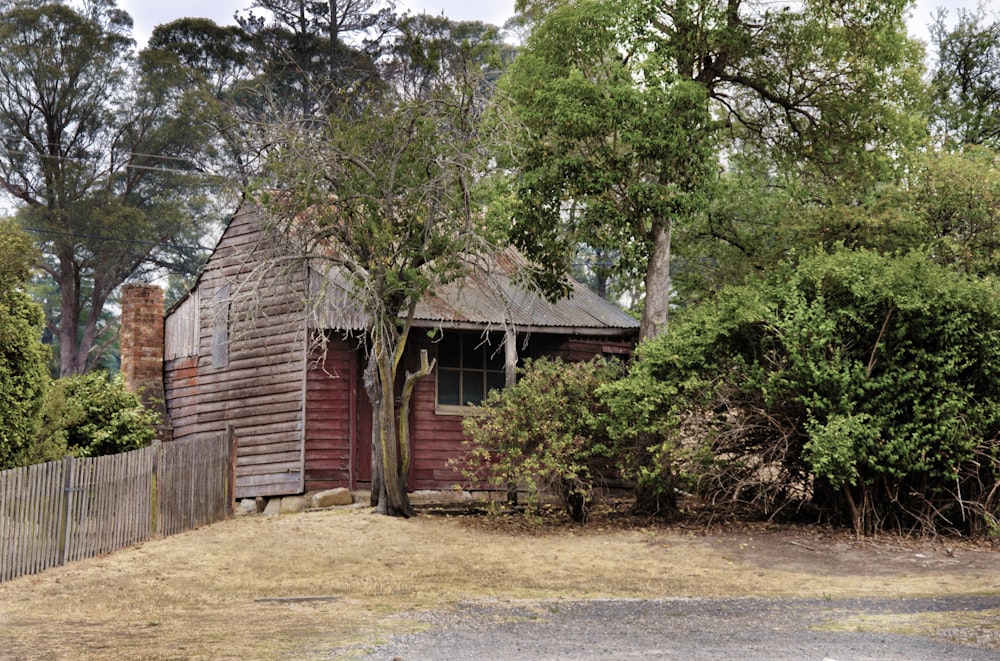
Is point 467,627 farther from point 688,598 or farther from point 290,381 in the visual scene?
point 290,381

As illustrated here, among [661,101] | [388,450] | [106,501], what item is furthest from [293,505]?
[661,101]

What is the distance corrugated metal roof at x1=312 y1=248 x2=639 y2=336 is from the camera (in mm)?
19641

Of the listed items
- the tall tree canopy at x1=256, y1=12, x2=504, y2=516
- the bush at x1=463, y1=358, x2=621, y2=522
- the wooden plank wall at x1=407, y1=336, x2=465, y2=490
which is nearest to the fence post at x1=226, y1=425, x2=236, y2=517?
the tall tree canopy at x1=256, y1=12, x2=504, y2=516

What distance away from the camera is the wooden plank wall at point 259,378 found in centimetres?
2044

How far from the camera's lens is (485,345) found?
22016 millimetres

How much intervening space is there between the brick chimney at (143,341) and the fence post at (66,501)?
9.27 m

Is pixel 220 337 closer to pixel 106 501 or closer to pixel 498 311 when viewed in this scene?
pixel 498 311

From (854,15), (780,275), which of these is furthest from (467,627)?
(854,15)

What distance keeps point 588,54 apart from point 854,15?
16.3 feet

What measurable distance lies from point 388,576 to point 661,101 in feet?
30.1

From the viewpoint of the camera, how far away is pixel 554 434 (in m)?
17.5

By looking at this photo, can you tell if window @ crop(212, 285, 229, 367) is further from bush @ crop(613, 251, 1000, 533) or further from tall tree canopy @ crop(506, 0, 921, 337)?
bush @ crop(613, 251, 1000, 533)

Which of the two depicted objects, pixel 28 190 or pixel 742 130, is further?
pixel 28 190

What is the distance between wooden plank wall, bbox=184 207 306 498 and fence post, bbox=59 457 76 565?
5.97 meters
